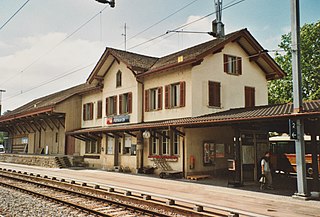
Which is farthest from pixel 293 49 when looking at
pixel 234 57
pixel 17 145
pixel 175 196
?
pixel 17 145

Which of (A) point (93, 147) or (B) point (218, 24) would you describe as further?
(A) point (93, 147)

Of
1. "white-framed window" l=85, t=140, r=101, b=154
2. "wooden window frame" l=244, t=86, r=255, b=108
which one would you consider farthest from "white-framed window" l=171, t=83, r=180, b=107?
"white-framed window" l=85, t=140, r=101, b=154

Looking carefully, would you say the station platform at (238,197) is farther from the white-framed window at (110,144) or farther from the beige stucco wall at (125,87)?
the white-framed window at (110,144)

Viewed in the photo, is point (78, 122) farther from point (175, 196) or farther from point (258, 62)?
point (175, 196)

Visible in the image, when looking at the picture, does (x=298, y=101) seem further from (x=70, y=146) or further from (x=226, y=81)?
(x=70, y=146)

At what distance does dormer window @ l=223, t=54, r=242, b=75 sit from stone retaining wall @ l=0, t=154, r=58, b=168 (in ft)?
47.7

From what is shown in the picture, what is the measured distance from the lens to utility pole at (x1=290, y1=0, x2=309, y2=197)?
11594 millimetres

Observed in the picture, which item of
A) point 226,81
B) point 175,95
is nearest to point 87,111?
point 175,95

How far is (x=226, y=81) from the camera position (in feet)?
65.7

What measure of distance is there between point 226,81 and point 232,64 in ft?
4.25

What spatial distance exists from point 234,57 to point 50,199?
44.3 feet

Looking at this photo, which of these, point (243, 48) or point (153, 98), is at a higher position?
point (243, 48)

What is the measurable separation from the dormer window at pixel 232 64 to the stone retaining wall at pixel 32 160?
47.7 feet

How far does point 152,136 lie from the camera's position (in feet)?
65.6
